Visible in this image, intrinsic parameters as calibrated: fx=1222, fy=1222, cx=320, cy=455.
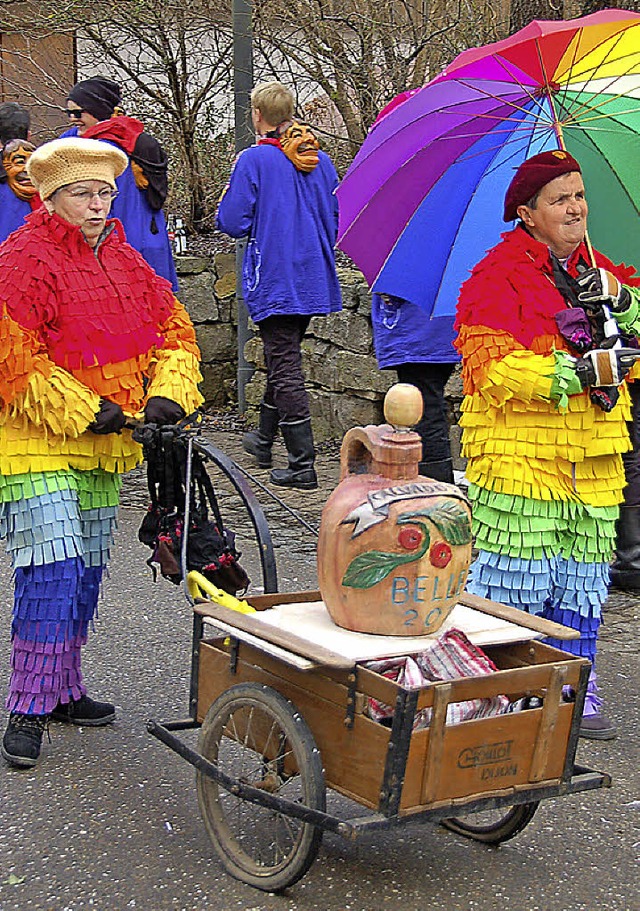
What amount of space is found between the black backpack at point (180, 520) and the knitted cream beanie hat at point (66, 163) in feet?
2.37

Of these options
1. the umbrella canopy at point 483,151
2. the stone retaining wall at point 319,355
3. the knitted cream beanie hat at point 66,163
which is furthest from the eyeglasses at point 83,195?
the stone retaining wall at point 319,355

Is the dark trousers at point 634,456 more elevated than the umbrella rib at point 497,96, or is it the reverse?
the umbrella rib at point 497,96

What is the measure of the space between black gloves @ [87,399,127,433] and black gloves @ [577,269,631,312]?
53.1 inches

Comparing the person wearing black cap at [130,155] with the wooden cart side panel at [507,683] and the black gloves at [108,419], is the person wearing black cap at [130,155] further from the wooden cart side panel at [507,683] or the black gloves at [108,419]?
the wooden cart side panel at [507,683]

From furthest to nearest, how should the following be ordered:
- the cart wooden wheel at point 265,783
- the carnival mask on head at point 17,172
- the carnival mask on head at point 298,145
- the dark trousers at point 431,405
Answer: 1. the carnival mask on head at point 298,145
2. the carnival mask on head at point 17,172
3. the dark trousers at point 431,405
4. the cart wooden wheel at point 265,783

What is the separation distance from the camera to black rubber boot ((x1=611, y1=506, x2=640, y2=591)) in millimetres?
5156

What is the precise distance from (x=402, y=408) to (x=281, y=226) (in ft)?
13.5

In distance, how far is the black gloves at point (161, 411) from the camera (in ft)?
11.3

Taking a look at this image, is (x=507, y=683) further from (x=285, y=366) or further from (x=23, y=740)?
(x=285, y=366)

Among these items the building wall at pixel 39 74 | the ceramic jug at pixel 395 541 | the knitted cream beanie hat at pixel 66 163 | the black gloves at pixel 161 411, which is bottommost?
the ceramic jug at pixel 395 541

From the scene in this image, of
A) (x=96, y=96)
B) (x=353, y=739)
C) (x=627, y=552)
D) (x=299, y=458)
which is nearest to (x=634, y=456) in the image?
(x=627, y=552)

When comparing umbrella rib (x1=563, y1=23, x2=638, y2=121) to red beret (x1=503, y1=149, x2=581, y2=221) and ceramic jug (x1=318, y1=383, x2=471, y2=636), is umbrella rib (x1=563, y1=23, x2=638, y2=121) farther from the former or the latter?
ceramic jug (x1=318, y1=383, x2=471, y2=636)

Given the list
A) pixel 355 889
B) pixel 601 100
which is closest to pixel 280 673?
pixel 355 889

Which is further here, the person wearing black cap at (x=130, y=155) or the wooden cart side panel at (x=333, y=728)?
the person wearing black cap at (x=130, y=155)
